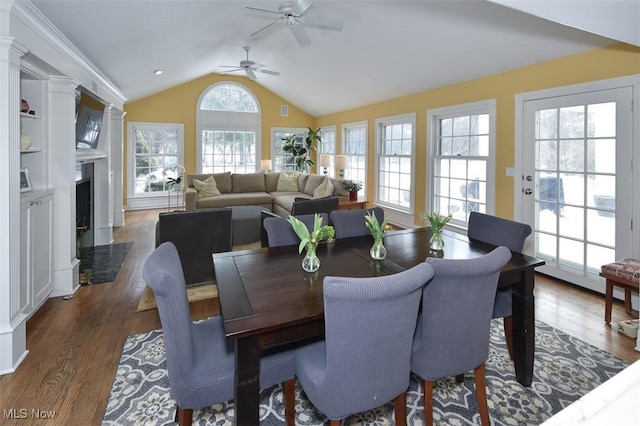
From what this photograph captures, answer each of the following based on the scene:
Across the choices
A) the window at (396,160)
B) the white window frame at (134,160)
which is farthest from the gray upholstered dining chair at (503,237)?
the white window frame at (134,160)

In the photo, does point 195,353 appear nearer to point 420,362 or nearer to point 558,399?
point 420,362

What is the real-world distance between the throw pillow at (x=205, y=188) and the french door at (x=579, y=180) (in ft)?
17.4

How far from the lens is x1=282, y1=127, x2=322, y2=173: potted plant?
8.90m

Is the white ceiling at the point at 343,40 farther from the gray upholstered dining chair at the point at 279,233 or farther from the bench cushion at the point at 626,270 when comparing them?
the gray upholstered dining chair at the point at 279,233

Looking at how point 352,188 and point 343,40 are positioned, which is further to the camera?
point 352,188

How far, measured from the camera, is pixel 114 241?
528 centimetres

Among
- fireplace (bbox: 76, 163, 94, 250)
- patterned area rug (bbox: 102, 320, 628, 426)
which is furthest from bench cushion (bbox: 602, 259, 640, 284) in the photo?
fireplace (bbox: 76, 163, 94, 250)

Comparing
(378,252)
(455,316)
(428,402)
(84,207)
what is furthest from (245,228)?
(455,316)

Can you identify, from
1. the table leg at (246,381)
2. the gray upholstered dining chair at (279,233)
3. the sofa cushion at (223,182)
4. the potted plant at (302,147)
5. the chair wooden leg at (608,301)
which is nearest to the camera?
the table leg at (246,381)

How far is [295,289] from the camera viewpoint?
5.17 ft

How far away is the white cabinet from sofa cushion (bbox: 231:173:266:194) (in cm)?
440

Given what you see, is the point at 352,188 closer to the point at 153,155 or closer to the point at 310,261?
the point at 310,261

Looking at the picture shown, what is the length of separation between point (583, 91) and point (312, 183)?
15.3ft

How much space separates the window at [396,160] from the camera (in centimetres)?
601
